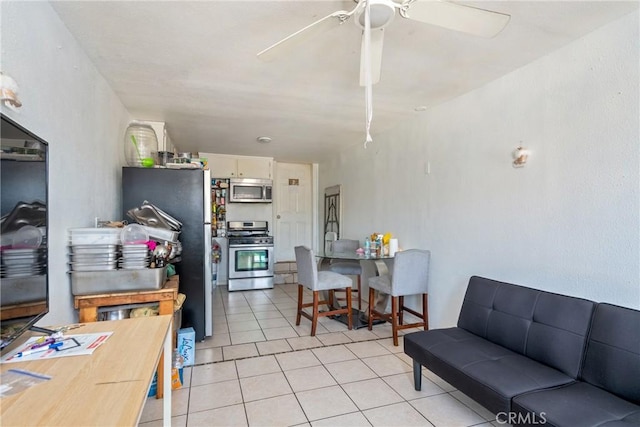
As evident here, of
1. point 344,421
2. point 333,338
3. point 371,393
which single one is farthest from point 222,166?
point 344,421

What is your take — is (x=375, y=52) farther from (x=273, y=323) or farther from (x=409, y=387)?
(x=273, y=323)

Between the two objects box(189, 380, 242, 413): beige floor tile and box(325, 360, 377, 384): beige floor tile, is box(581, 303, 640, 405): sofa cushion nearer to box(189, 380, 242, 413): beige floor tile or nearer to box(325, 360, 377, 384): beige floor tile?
box(325, 360, 377, 384): beige floor tile

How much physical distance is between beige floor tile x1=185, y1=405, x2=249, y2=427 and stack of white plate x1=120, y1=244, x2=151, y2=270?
0.96 m

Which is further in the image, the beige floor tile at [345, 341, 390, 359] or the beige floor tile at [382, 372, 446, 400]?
the beige floor tile at [345, 341, 390, 359]

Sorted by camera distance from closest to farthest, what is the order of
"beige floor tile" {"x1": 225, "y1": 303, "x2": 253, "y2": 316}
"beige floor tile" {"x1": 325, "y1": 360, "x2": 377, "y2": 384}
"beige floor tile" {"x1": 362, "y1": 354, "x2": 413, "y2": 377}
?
"beige floor tile" {"x1": 325, "y1": 360, "x2": 377, "y2": 384} < "beige floor tile" {"x1": 362, "y1": 354, "x2": 413, "y2": 377} < "beige floor tile" {"x1": 225, "y1": 303, "x2": 253, "y2": 316}

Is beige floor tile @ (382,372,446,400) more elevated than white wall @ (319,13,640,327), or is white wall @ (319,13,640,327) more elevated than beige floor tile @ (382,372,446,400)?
white wall @ (319,13,640,327)

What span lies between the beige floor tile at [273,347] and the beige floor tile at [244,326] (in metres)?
0.44

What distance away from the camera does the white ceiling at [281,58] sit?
1.70 meters

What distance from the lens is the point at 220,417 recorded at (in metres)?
1.92

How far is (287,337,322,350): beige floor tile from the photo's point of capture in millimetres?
2973

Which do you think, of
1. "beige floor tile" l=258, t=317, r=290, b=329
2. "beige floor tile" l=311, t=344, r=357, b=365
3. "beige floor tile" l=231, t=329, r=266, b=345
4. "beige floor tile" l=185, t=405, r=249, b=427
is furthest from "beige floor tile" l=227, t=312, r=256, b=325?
"beige floor tile" l=185, t=405, r=249, b=427

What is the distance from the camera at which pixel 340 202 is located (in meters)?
5.30

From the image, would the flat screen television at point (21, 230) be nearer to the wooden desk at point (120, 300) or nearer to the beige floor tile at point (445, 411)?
the wooden desk at point (120, 300)

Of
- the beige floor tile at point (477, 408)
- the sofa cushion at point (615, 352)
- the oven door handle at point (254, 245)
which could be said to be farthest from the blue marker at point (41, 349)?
the oven door handle at point (254, 245)
